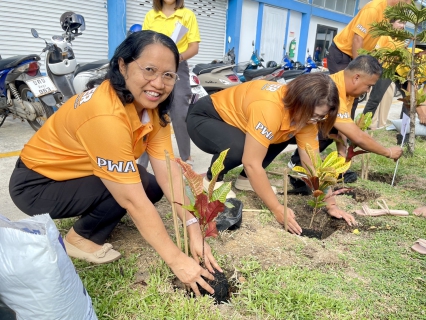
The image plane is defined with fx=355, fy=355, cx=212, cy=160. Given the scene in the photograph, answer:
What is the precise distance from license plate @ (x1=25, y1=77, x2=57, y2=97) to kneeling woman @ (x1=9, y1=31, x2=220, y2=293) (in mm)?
2416

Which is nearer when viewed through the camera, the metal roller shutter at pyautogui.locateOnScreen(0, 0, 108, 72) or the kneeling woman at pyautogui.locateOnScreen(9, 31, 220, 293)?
the kneeling woman at pyautogui.locateOnScreen(9, 31, 220, 293)

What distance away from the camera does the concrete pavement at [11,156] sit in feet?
8.02

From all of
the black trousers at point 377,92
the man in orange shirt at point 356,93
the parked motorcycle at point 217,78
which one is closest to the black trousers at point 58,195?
the man in orange shirt at point 356,93

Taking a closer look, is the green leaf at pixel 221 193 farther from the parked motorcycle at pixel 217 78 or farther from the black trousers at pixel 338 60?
the parked motorcycle at pixel 217 78

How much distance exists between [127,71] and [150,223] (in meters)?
0.63

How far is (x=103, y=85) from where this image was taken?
1.51m

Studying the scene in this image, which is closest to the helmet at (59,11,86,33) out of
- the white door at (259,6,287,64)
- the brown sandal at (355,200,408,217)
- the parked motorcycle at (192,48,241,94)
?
the parked motorcycle at (192,48,241,94)

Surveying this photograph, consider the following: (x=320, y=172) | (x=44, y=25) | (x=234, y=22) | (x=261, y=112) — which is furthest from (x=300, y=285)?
(x=234, y=22)

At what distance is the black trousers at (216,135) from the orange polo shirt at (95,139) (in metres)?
0.78

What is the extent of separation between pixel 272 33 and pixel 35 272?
11859 mm

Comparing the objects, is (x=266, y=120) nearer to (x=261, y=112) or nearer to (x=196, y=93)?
(x=261, y=112)

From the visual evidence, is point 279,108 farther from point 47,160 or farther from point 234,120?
point 47,160

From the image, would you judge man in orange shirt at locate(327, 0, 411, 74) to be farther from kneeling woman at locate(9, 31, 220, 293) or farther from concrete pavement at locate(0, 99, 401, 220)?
kneeling woman at locate(9, 31, 220, 293)

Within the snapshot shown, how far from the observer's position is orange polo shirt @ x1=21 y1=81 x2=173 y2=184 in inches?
55.2
